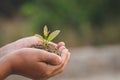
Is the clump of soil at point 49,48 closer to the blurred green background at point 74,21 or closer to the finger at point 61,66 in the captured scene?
the finger at point 61,66

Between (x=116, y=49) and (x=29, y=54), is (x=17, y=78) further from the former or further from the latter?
(x=29, y=54)

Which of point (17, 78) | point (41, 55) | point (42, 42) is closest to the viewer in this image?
point (41, 55)

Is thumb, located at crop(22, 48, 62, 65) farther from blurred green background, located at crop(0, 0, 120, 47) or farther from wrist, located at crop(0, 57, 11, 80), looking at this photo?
blurred green background, located at crop(0, 0, 120, 47)

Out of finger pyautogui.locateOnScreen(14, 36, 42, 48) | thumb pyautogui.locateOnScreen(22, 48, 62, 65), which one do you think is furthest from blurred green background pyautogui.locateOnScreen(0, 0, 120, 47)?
thumb pyautogui.locateOnScreen(22, 48, 62, 65)

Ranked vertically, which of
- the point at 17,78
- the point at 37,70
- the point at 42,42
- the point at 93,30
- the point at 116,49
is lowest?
the point at 37,70

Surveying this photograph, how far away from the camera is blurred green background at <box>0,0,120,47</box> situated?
684cm

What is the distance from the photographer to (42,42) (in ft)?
7.27

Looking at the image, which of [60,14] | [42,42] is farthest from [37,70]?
[60,14]

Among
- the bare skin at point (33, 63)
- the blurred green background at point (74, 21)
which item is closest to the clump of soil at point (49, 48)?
the bare skin at point (33, 63)

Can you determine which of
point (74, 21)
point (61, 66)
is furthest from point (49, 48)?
point (74, 21)

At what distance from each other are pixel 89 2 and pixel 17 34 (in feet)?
3.27

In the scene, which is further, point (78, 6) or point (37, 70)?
point (78, 6)

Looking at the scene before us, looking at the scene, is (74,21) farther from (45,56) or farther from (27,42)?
(45,56)

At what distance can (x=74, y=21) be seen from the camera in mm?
6980
